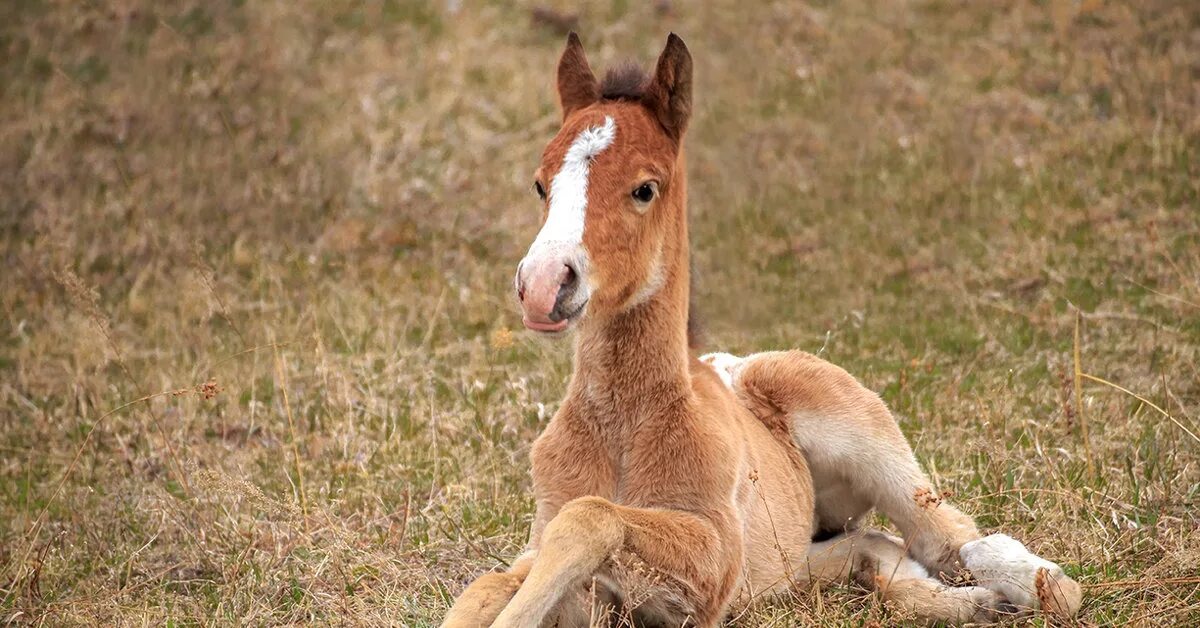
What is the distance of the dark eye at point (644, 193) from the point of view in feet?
15.3

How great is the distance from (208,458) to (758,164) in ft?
21.3

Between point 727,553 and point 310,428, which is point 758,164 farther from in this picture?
point 727,553

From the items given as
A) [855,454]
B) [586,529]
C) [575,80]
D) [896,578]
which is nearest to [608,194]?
[575,80]

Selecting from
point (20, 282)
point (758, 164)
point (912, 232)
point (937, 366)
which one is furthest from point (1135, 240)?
point (20, 282)

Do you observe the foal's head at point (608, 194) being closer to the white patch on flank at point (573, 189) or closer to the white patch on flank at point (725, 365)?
the white patch on flank at point (573, 189)

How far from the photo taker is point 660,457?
4.72 meters

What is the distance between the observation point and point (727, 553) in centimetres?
462

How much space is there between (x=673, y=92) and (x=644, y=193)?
18.0 inches

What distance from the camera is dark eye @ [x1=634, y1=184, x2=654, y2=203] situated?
467 cm

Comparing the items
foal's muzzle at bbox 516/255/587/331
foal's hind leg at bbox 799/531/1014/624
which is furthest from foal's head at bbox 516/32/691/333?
foal's hind leg at bbox 799/531/1014/624

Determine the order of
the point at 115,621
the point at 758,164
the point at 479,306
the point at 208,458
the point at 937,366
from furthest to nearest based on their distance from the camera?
1. the point at 758,164
2. the point at 479,306
3. the point at 937,366
4. the point at 208,458
5. the point at 115,621

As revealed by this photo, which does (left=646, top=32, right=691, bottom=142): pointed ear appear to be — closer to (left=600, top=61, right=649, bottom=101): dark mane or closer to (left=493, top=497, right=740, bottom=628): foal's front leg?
(left=600, top=61, right=649, bottom=101): dark mane

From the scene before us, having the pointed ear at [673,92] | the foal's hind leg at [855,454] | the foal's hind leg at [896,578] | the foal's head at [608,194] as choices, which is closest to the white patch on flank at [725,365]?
the foal's hind leg at [855,454]

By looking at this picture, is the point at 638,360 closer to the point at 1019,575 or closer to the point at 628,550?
the point at 628,550
